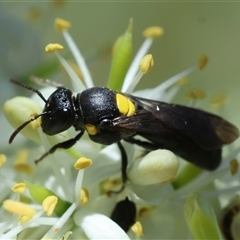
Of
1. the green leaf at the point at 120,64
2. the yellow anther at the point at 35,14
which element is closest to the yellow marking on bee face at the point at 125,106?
the green leaf at the point at 120,64

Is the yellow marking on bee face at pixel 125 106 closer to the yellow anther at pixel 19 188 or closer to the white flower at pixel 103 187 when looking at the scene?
the white flower at pixel 103 187

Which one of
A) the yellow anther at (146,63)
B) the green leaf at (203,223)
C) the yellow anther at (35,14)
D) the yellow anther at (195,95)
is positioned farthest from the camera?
the yellow anther at (35,14)

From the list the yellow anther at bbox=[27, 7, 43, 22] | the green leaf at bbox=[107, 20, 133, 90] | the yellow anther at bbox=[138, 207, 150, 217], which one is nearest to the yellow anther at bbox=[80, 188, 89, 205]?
the yellow anther at bbox=[138, 207, 150, 217]

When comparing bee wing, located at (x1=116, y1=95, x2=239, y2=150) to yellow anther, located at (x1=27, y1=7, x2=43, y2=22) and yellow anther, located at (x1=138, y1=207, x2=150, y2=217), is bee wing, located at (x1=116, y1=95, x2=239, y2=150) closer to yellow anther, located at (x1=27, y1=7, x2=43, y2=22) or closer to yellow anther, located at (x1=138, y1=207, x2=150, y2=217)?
yellow anther, located at (x1=138, y1=207, x2=150, y2=217)

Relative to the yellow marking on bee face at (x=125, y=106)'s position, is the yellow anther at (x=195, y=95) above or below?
below

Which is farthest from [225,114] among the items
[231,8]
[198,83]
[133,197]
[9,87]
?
[9,87]

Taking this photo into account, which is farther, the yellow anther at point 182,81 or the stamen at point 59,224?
the yellow anther at point 182,81

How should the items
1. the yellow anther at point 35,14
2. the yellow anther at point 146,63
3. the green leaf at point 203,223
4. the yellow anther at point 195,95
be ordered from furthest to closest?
1. the yellow anther at point 35,14
2. the yellow anther at point 195,95
3. the yellow anther at point 146,63
4. the green leaf at point 203,223

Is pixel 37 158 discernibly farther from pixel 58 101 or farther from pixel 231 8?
pixel 231 8

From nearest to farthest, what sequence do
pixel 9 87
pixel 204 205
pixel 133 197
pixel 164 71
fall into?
pixel 204 205, pixel 133 197, pixel 9 87, pixel 164 71
